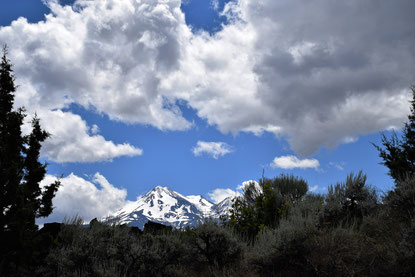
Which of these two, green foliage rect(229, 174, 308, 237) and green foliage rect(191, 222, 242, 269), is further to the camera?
green foliage rect(229, 174, 308, 237)

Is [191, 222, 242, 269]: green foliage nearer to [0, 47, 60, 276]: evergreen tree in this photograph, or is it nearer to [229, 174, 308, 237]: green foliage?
[229, 174, 308, 237]: green foliage

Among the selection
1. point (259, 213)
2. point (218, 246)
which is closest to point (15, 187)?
point (218, 246)

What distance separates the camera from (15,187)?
30.5ft

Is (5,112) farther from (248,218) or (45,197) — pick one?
(248,218)

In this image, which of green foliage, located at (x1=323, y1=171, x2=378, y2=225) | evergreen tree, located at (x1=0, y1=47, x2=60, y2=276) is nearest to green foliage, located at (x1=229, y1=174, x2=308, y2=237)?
green foliage, located at (x1=323, y1=171, x2=378, y2=225)

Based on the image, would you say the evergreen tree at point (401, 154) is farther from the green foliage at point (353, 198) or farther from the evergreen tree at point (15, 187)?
the evergreen tree at point (15, 187)

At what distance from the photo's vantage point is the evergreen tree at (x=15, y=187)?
29.6 feet

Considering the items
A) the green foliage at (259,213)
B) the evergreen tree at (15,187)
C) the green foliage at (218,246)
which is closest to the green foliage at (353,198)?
the green foliage at (259,213)

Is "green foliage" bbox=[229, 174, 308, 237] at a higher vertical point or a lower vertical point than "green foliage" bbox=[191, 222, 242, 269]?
higher

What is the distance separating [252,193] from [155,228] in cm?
755

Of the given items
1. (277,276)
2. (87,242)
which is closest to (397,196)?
(277,276)

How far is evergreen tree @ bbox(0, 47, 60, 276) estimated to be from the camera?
9008 mm

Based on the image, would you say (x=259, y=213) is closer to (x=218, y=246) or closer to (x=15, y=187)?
(x=218, y=246)

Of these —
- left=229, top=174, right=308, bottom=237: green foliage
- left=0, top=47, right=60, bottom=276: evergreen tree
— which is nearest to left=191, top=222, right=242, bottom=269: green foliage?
left=229, top=174, right=308, bottom=237: green foliage
